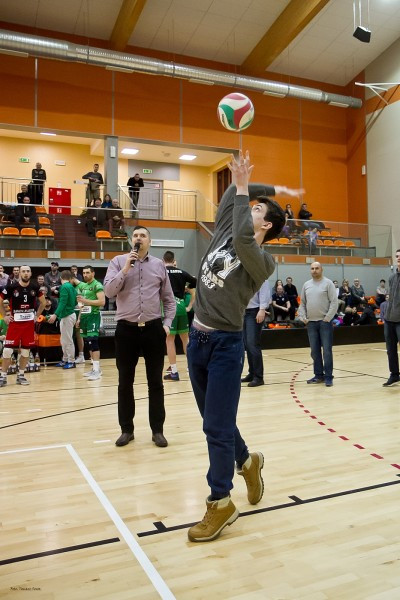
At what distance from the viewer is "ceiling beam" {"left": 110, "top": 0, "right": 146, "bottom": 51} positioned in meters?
14.5

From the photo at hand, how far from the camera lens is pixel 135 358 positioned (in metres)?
4.18

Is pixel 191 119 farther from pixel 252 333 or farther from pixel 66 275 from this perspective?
pixel 252 333

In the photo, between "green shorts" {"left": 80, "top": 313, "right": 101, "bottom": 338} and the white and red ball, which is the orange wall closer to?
"green shorts" {"left": 80, "top": 313, "right": 101, "bottom": 338}

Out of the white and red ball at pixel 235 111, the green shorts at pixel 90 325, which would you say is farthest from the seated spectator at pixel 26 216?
the white and red ball at pixel 235 111

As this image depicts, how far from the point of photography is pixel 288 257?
49.2ft

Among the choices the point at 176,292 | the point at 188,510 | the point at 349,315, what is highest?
the point at 176,292

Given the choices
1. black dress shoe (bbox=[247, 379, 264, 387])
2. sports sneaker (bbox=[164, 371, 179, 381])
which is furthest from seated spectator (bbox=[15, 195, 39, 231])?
black dress shoe (bbox=[247, 379, 264, 387])

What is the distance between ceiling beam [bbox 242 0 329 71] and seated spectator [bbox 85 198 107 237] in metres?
8.49

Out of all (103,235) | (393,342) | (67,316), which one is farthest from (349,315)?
(67,316)

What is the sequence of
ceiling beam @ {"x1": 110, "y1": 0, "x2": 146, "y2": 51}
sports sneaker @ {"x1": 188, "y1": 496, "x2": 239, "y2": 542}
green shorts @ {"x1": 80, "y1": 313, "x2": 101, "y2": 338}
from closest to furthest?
1. sports sneaker @ {"x1": 188, "y1": 496, "x2": 239, "y2": 542}
2. green shorts @ {"x1": 80, "y1": 313, "x2": 101, "y2": 338}
3. ceiling beam @ {"x1": 110, "y1": 0, "x2": 146, "y2": 51}

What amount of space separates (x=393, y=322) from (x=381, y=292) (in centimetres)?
921

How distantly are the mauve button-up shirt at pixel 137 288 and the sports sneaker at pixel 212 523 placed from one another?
1.88m

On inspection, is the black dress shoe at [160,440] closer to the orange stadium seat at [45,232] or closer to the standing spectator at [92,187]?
the orange stadium seat at [45,232]

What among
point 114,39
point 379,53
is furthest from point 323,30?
point 114,39
